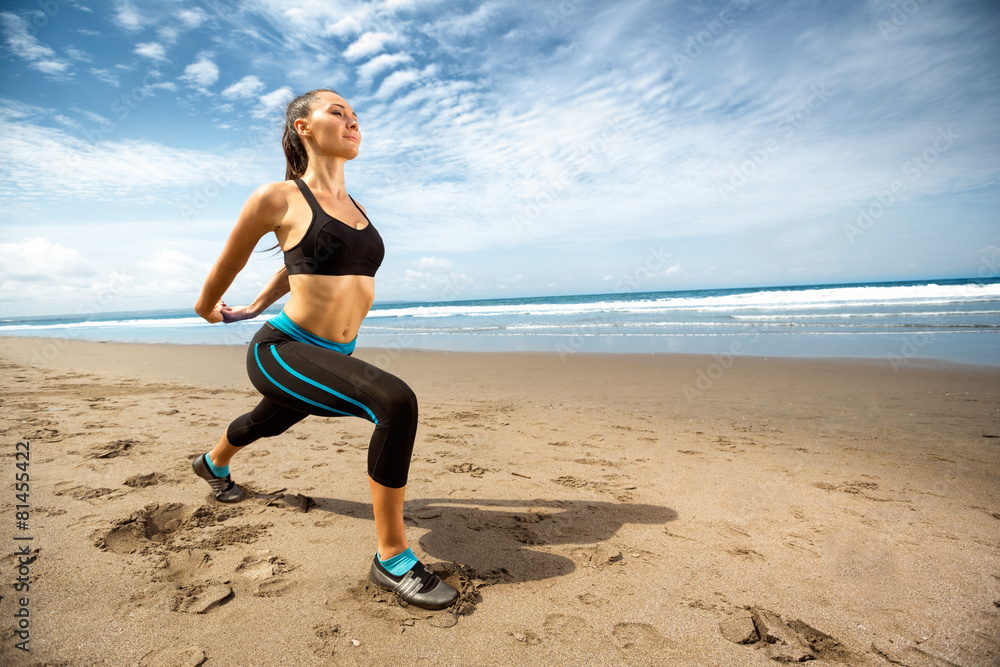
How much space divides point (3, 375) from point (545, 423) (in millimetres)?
10544

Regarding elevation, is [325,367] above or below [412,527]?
above

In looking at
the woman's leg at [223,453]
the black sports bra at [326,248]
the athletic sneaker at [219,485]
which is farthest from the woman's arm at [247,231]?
the athletic sneaker at [219,485]

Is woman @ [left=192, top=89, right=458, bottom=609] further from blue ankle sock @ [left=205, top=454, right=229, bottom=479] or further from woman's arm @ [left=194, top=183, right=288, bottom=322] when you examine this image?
blue ankle sock @ [left=205, top=454, right=229, bottom=479]

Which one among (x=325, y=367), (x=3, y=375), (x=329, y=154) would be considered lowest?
(x=3, y=375)

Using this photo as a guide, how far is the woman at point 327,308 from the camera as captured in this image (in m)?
1.98

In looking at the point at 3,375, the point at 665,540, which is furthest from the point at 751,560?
the point at 3,375

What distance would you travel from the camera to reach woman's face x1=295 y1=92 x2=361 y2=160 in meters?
2.37

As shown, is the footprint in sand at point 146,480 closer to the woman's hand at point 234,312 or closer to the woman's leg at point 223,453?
the woman's leg at point 223,453

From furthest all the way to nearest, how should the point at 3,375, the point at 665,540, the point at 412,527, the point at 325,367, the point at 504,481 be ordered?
1. the point at 3,375
2. the point at 504,481
3. the point at 412,527
4. the point at 665,540
5. the point at 325,367

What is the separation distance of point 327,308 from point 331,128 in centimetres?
91

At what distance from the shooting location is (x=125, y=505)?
2.81 metres

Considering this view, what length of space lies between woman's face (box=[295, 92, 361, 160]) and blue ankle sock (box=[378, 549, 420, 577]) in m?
1.98

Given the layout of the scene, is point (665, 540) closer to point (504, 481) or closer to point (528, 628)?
point (528, 628)

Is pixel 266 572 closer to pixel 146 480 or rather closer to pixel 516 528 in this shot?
pixel 516 528
